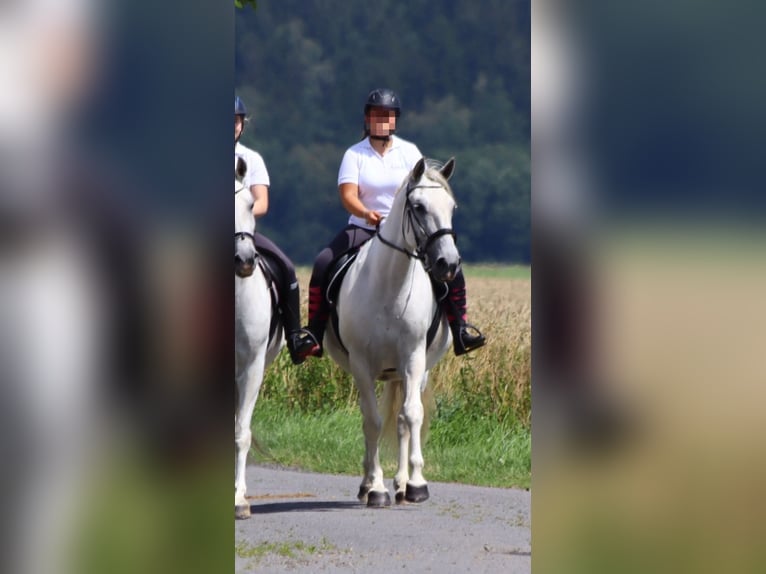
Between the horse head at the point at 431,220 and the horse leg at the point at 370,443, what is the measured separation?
36.1 inches

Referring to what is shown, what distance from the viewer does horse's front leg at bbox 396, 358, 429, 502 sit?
26.3ft

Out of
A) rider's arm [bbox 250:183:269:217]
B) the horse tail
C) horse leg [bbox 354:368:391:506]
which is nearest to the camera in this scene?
rider's arm [bbox 250:183:269:217]

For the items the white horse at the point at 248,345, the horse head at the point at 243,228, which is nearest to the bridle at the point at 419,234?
the white horse at the point at 248,345

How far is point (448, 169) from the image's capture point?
315 inches

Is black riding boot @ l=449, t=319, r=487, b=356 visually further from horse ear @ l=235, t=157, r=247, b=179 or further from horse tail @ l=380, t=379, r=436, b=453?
horse ear @ l=235, t=157, r=247, b=179

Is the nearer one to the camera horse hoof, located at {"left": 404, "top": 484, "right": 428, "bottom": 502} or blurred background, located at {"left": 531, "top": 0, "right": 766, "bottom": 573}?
blurred background, located at {"left": 531, "top": 0, "right": 766, "bottom": 573}

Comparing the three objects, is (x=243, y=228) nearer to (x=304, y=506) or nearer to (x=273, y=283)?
(x=273, y=283)

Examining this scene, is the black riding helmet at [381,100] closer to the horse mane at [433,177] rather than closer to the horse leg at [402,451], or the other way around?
the horse mane at [433,177]

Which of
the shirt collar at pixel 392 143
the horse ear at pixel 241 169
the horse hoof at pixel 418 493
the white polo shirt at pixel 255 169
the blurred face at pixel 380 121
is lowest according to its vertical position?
the horse hoof at pixel 418 493

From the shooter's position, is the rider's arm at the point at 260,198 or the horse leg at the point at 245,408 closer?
the rider's arm at the point at 260,198

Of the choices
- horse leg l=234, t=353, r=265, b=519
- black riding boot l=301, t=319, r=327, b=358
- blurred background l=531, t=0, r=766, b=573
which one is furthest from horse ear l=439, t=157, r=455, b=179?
blurred background l=531, t=0, r=766, b=573

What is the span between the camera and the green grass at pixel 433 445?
8.94 metres

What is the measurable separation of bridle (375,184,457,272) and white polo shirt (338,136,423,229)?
1.62ft

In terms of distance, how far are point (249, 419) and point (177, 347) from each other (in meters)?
6.12
